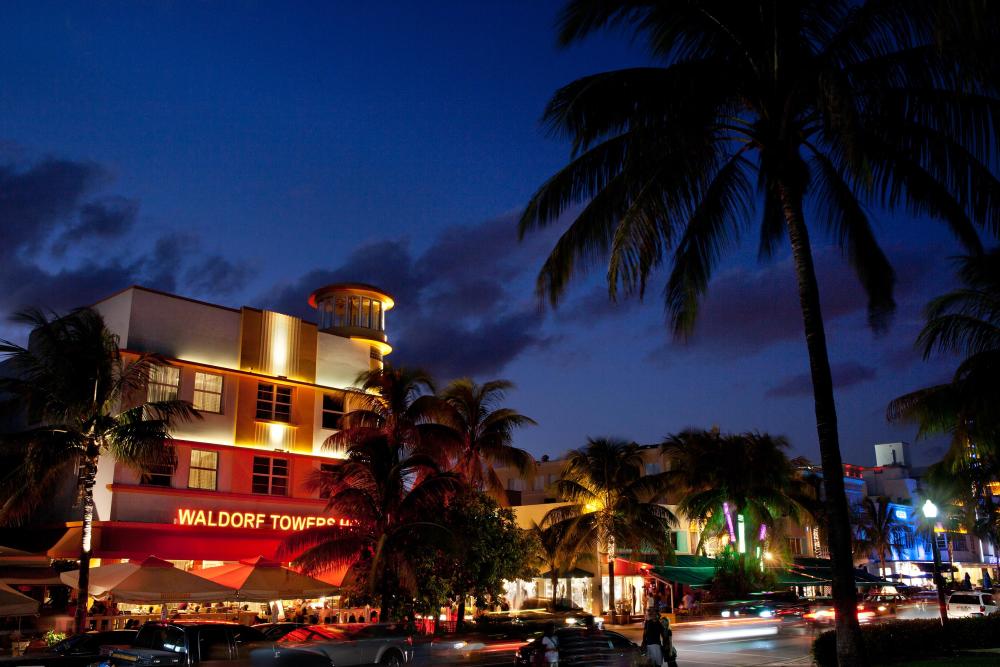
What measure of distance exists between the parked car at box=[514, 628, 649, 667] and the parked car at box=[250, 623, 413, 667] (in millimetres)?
4292

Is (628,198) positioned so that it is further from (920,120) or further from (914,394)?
(914,394)

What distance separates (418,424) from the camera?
105 ft

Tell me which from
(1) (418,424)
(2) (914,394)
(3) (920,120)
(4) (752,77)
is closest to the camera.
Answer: (3) (920,120)

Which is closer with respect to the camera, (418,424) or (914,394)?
(914,394)

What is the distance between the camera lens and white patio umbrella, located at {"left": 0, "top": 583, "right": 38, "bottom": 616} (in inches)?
840

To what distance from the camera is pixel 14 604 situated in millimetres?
21578

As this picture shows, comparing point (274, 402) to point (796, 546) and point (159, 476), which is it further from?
point (796, 546)

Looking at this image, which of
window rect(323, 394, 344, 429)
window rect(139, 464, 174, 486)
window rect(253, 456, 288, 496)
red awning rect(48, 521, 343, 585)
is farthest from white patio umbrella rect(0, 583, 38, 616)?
window rect(323, 394, 344, 429)

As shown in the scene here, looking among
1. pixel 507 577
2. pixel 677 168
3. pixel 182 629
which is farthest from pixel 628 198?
pixel 507 577

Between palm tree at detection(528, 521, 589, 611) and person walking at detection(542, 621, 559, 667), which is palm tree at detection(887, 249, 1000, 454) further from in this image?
palm tree at detection(528, 521, 589, 611)

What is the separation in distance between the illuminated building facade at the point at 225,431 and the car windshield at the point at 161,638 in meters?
14.6

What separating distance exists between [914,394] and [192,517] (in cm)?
2522

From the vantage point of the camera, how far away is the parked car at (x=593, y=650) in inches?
723

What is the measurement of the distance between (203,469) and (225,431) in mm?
1732
